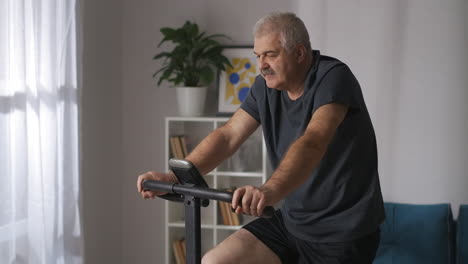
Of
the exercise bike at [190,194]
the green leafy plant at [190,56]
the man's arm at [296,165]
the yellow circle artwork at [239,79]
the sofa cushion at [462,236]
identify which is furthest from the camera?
the yellow circle artwork at [239,79]

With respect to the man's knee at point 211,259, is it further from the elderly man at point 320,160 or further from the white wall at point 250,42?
the white wall at point 250,42

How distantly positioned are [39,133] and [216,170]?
1.19 metres

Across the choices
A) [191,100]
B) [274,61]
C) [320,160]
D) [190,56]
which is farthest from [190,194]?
[190,56]

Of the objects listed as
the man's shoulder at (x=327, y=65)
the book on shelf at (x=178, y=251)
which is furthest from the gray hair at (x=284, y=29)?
the book on shelf at (x=178, y=251)

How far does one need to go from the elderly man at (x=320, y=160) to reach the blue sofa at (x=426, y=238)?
144cm

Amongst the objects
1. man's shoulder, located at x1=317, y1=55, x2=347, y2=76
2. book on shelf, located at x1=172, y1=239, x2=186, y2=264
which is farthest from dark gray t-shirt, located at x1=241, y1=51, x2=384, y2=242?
book on shelf, located at x1=172, y1=239, x2=186, y2=264

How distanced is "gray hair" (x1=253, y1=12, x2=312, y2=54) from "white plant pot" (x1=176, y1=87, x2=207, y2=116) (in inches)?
77.3

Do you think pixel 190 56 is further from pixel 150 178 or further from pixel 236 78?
pixel 150 178

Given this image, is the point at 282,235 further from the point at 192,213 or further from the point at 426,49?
the point at 426,49

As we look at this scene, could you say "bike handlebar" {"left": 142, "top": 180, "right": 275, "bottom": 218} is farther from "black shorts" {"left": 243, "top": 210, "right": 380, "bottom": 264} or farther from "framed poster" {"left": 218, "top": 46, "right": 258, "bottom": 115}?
"framed poster" {"left": 218, "top": 46, "right": 258, "bottom": 115}

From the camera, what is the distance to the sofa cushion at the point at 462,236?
3557mm

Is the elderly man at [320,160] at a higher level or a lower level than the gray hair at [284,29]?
lower

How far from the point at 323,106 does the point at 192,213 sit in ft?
1.70

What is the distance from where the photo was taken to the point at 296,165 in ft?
5.98
